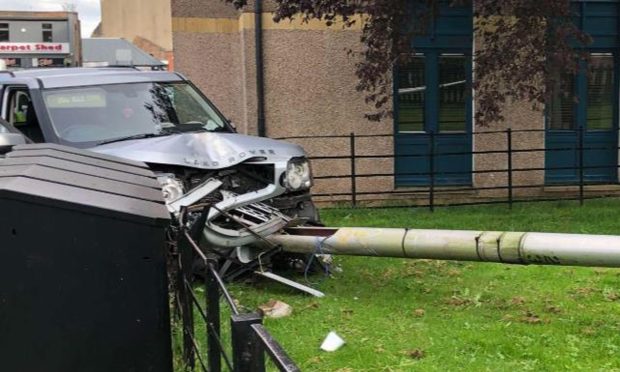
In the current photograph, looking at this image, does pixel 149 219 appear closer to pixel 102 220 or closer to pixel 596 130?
pixel 102 220

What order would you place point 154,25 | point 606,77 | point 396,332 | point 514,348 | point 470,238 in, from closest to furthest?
point 514,348, point 396,332, point 470,238, point 606,77, point 154,25

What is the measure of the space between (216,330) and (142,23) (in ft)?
143

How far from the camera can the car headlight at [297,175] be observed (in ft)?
20.2

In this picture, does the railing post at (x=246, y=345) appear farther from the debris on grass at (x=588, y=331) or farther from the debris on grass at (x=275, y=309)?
the debris on grass at (x=588, y=331)

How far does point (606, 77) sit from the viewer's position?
12.5 m

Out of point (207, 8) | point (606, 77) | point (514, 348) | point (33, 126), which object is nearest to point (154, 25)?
point (207, 8)

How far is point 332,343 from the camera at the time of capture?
4711 mm

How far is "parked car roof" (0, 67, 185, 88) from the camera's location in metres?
6.52

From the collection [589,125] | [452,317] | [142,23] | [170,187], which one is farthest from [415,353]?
[142,23]

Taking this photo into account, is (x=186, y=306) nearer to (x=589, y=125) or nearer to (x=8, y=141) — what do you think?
(x=8, y=141)

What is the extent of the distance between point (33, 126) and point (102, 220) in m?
4.00

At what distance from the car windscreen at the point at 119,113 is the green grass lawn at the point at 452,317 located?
1.64 m

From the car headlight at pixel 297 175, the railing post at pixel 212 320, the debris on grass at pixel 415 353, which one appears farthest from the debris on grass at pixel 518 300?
the railing post at pixel 212 320

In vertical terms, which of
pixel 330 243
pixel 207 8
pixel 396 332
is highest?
pixel 207 8
